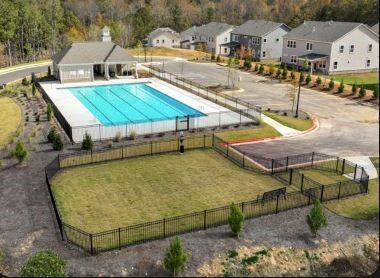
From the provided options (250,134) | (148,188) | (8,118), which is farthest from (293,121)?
(8,118)

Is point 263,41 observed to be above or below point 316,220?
above

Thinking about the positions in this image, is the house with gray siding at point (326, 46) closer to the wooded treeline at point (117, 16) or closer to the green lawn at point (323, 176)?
the wooded treeline at point (117, 16)

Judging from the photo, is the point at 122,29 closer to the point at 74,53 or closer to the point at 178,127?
the point at 74,53

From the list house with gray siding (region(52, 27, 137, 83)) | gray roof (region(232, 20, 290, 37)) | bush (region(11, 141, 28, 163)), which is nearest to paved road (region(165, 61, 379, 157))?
house with gray siding (region(52, 27, 137, 83))

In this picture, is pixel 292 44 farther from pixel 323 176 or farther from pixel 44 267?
pixel 44 267

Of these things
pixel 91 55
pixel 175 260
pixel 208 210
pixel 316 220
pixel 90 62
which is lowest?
pixel 208 210

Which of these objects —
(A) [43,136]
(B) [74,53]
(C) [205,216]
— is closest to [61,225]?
(C) [205,216]

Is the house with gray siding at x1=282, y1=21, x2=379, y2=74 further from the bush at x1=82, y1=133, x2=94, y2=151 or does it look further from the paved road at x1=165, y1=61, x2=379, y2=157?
the bush at x1=82, y1=133, x2=94, y2=151
